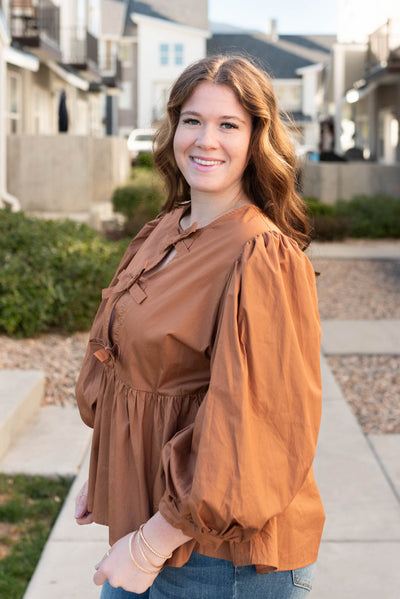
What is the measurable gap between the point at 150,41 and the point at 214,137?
148ft

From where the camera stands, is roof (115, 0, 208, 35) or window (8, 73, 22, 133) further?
roof (115, 0, 208, 35)

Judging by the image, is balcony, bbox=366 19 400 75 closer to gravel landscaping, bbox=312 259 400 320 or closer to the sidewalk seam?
gravel landscaping, bbox=312 259 400 320

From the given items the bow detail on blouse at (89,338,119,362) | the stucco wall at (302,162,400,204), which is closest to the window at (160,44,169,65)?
the stucco wall at (302,162,400,204)

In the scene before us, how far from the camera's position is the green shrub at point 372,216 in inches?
588

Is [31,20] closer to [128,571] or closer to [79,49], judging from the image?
[79,49]

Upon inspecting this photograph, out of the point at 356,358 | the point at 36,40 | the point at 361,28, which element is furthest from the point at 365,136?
the point at 356,358

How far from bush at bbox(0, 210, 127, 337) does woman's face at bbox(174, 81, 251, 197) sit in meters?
Answer: 4.99

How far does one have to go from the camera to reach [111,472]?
1752mm

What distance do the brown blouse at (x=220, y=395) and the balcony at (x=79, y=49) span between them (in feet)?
72.7

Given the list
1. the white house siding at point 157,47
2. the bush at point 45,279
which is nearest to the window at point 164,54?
the white house siding at point 157,47

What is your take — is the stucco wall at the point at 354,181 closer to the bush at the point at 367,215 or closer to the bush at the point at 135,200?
the bush at the point at 367,215

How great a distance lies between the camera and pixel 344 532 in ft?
11.6

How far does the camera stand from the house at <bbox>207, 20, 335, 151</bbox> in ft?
167

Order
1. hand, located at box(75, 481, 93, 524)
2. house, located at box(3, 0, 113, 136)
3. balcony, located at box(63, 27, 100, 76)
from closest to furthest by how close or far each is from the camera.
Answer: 1. hand, located at box(75, 481, 93, 524)
2. house, located at box(3, 0, 113, 136)
3. balcony, located at box(63, 27, 100, 76)
